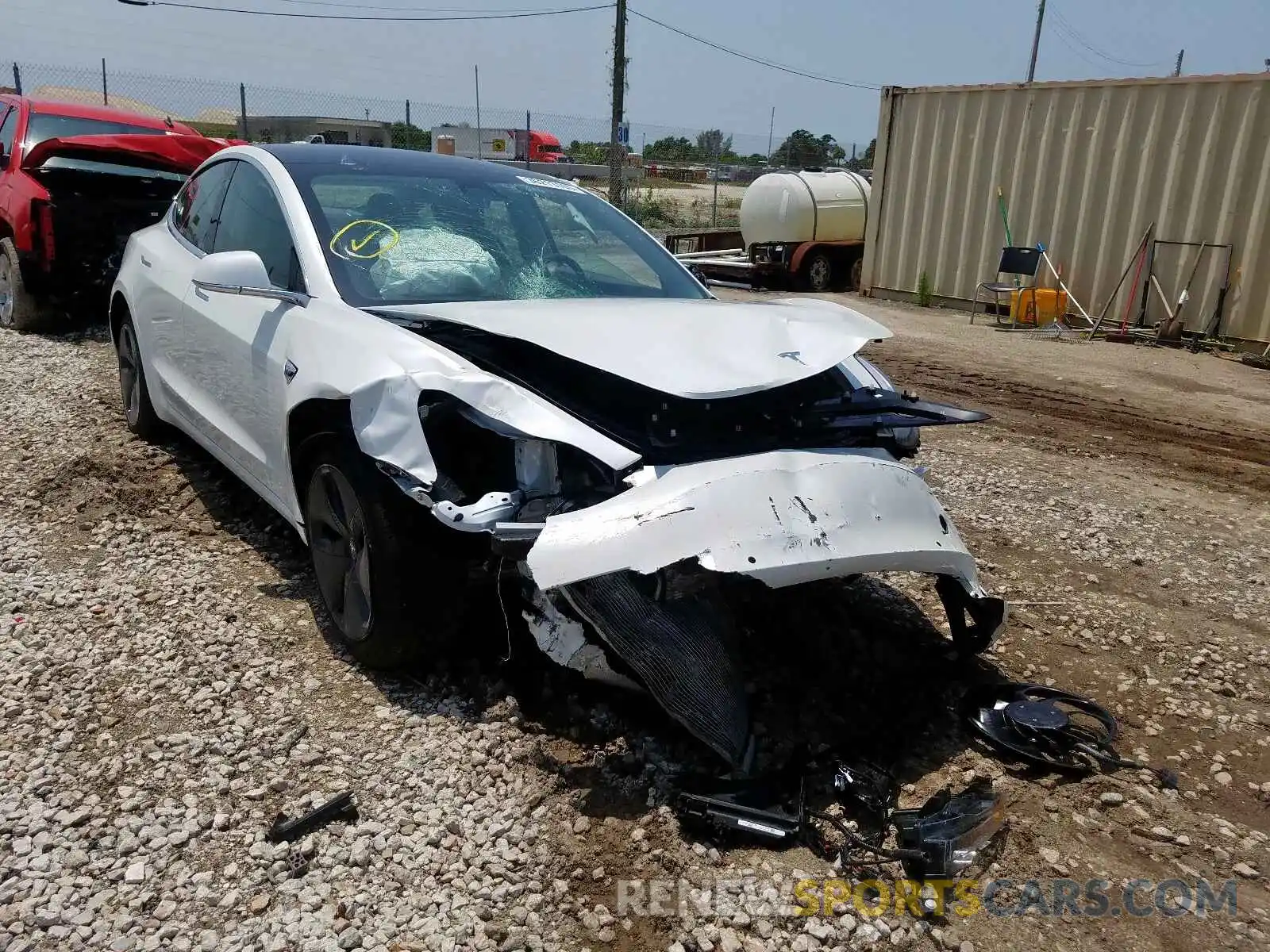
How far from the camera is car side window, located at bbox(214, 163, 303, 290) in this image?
369 cm

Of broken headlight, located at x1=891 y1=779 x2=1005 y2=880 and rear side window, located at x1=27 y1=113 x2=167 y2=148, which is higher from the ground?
rear side window, located at x1=27 y1=113 x2=167 y2=148

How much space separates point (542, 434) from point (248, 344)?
5.27 ft

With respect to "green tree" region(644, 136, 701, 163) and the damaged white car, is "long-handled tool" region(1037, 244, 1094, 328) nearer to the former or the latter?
the damaged white car

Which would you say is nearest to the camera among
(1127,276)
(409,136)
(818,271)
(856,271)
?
(1127,276)

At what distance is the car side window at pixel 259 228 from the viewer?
369 centimetres

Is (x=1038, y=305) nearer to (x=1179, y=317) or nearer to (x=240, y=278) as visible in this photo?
(x=1179, y=317)

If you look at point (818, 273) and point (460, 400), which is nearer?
point (460, 400)

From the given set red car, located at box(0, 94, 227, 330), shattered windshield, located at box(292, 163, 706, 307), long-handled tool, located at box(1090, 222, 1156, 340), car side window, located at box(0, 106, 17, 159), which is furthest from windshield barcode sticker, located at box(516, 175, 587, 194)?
long-handled tool, located at box(1090, 222, 1156, 340)


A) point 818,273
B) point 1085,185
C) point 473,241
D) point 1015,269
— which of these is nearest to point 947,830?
point 473,241

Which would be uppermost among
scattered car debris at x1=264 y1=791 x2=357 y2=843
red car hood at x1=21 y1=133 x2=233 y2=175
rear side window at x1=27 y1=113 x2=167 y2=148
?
rear side window at x1=27 y1=113 x2=167 y2=148

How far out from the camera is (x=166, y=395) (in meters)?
4.84

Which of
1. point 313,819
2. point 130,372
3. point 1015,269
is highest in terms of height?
point 1015,269

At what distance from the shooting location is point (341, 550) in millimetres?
3322

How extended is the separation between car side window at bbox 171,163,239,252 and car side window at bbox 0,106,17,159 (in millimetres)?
4814
